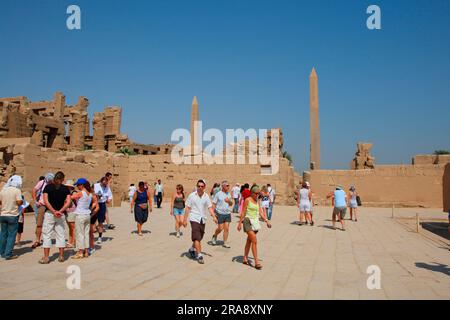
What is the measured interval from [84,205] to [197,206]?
86.6 inches

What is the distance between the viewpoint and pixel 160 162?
22.6 m

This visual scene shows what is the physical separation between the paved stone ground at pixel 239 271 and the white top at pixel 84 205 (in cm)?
90

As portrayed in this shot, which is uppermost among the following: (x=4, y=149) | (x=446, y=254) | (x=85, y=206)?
(x=4, y=149)

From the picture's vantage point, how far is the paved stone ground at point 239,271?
4.62 m

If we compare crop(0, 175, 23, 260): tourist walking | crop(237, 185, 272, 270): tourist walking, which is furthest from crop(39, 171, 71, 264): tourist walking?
crop(237, 185, 272, 270): tourist walking

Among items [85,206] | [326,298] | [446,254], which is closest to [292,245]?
[446,254]

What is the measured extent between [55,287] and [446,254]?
25.5 feet

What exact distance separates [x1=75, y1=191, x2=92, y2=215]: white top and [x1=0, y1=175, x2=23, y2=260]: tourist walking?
42.2 inches

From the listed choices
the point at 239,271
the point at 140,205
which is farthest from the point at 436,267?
the point at 140,205

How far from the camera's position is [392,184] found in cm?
2062

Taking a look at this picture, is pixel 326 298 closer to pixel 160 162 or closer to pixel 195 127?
pixel 160 162

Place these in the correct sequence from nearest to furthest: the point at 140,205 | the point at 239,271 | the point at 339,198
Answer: the point at 239,271, the point at 140,205, the point at 339,198

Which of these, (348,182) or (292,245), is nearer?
(292,245)

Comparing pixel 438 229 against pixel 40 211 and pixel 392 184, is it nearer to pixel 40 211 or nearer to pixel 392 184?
pixel 392 184
